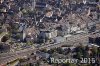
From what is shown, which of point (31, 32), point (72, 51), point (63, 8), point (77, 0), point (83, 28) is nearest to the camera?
point (72, 51)

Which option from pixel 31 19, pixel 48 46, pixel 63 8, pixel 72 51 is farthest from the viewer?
pixel 63 8

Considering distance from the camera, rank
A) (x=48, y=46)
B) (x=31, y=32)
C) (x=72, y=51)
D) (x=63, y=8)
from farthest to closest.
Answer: (x=63, y=8) → (x=31, y=32) → (x=48, y=46) → (x=72, y=51)

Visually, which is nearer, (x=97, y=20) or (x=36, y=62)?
(x=36, y=62)

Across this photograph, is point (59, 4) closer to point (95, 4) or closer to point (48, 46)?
point (95, 4)

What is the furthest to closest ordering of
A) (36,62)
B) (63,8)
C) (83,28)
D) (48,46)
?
1. (63,8)
2. (83,28)
3. (48,46)
4. (36,62)

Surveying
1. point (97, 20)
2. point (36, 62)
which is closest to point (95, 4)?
point (97, 20)

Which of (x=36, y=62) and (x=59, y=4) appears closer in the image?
Result: (x=36, y=62)

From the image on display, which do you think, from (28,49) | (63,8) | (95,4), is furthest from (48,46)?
(95,4)

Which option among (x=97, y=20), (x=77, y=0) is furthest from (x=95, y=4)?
(x=97, y=20)

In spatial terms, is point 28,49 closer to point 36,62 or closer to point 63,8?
point 36,62
